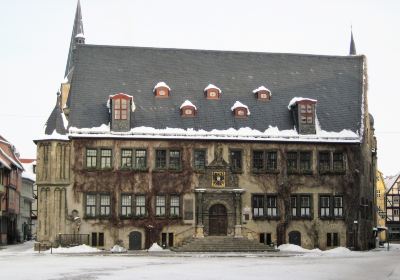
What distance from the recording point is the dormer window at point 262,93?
61531 mm

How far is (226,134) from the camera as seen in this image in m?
58.4

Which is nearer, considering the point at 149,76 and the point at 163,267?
the point at 163,267

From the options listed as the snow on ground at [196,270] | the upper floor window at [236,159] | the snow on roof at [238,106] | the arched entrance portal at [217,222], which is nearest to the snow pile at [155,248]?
the arched entrance portal at [217,222]

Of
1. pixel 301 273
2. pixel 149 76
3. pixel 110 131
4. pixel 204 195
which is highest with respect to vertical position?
pixel 149 76

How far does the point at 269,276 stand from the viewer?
32219mm

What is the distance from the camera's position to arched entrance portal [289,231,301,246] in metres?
58.8

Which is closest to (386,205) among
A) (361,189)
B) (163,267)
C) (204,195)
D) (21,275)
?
(361,189)

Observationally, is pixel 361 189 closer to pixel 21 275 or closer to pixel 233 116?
pixel 233 116

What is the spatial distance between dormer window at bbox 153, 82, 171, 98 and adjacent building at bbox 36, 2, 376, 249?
0.08 metres

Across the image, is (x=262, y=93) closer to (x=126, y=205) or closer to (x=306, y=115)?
(x=306, y=115)

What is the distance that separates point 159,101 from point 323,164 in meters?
13.8

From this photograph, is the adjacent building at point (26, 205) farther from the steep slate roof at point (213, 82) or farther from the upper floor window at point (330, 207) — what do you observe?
the upper floor window at point (330, 207)

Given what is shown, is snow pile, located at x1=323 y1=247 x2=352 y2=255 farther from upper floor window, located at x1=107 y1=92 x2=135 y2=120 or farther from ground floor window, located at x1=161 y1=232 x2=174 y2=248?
upper floor window, located at x1=107 y1=92 x2=135 y2=120

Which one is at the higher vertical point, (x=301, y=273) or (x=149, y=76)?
(x=149, y=76)
